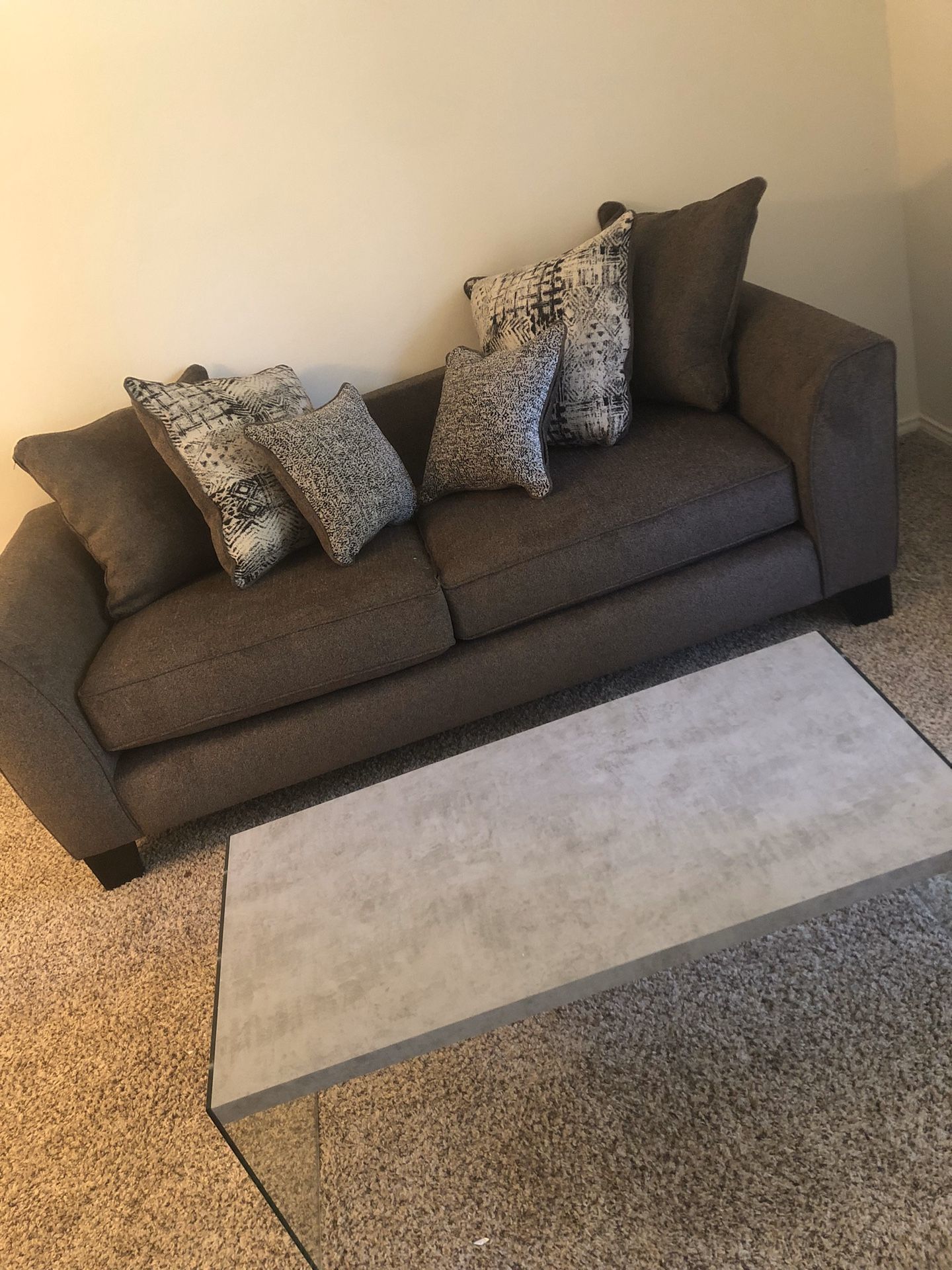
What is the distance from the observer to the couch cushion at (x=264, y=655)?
204cm

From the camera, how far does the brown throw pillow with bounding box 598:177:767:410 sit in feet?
7.14

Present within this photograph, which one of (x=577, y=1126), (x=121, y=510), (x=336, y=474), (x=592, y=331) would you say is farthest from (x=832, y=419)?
(x=121, y=510)

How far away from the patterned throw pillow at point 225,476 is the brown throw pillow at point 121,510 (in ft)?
0.34

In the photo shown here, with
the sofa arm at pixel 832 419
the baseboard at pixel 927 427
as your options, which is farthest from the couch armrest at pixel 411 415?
the baseboard at pixel 927 427

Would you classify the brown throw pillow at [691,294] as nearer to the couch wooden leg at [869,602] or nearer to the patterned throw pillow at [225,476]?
the couch wooden leg at [869,602]

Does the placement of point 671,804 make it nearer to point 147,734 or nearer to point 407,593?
point 407,593

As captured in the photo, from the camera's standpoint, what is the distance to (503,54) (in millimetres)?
Answer: 2484

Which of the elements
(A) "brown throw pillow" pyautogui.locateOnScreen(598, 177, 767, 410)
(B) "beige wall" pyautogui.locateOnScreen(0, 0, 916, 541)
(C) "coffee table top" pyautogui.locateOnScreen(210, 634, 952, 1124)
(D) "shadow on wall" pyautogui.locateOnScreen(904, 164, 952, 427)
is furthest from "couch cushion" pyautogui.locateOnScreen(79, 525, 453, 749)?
(D) "shadow on wall" pyautogui.locateOnScreen(904, 164, 952, 427)

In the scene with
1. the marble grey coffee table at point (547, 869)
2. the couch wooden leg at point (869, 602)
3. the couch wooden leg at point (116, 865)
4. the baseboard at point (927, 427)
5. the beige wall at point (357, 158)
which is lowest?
the baseboard at point (927, 427)

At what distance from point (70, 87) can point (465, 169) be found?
1055 millimetres

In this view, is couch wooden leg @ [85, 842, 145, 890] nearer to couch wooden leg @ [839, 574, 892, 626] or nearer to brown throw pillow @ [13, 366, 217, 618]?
brown throw pillow @ [13, 366, 217, 618]

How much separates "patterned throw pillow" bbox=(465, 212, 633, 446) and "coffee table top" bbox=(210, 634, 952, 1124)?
0.92 m

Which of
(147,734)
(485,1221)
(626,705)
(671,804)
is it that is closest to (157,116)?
(147,734)

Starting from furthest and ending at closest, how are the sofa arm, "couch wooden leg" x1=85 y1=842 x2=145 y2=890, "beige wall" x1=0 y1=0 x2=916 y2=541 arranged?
"beige wall" x1=0 y1=0 x2=916 y2=541
"couch wooden leg" x1=85 y1=842 x2=145 y2=890
the sofa arm
